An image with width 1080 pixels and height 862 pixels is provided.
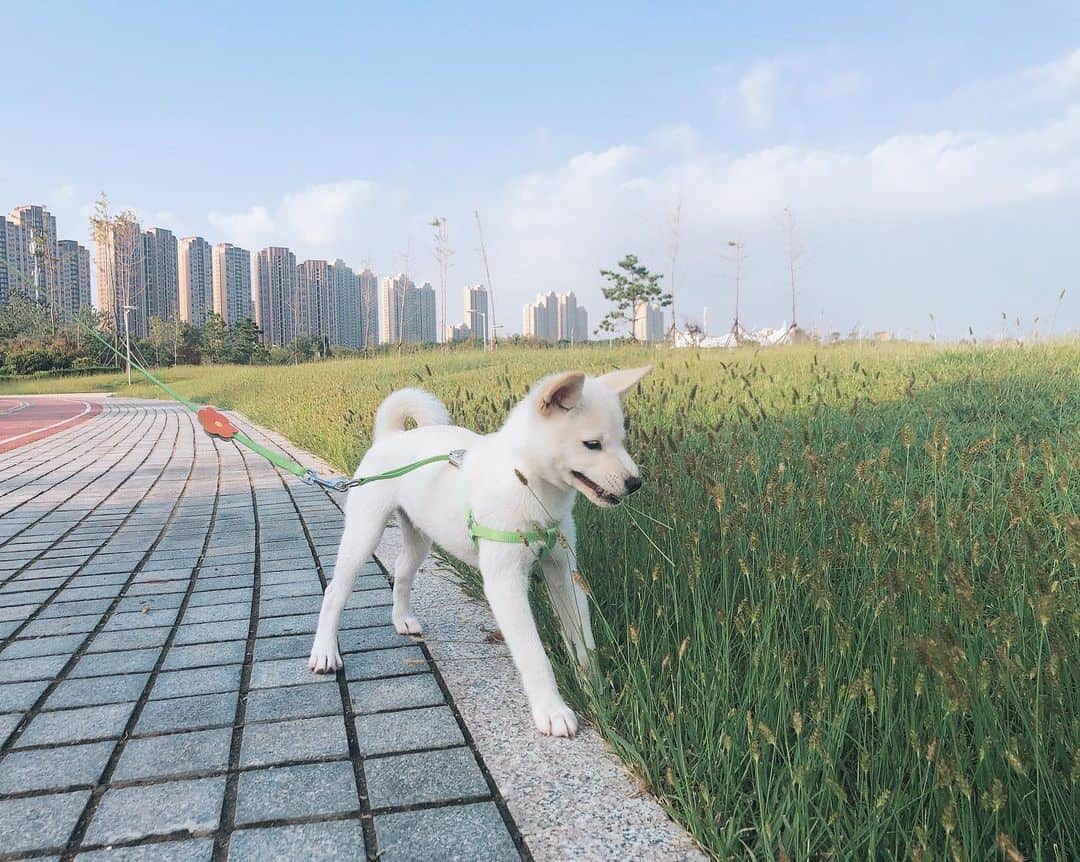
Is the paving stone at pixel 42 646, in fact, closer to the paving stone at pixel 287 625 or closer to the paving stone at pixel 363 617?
the paving stone at pixel 287 625

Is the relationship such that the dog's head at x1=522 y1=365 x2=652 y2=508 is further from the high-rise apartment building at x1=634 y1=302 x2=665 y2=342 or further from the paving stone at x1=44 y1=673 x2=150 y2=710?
the high-rise apartment building at x1=634 y1=302 x2=665 y2=342

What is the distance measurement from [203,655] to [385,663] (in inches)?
29.1

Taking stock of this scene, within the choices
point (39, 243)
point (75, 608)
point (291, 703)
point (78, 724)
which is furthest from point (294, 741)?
point (39, 243)

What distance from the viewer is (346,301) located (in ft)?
187

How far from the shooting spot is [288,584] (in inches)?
156

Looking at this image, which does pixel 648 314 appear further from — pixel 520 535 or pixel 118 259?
pixel 520 535

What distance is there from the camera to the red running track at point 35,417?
1242 centimetres

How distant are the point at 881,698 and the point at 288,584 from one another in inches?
118

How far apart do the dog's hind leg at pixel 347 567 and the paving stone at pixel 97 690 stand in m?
0.60

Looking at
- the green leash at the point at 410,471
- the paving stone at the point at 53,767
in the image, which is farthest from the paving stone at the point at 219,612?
the paving stone at the point at 53,767

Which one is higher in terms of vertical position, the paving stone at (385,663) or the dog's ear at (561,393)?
the dog's ear at (561,393)

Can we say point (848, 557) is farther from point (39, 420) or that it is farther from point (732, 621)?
point (39, 420)

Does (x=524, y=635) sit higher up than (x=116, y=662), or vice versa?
(x=524, y=635)

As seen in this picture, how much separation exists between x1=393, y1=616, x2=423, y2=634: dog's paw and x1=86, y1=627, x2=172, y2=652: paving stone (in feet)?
3.15
